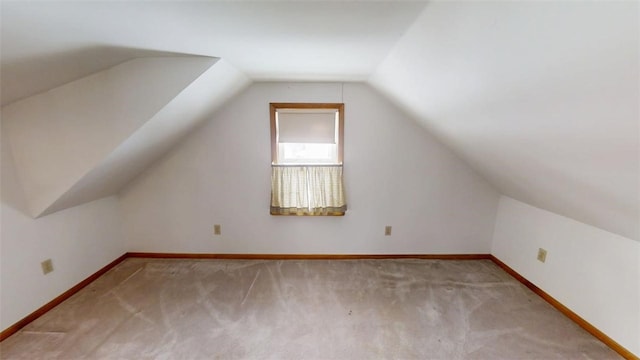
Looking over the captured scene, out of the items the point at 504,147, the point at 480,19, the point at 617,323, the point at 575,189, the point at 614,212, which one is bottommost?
the point at 617,323

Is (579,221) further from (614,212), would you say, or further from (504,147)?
(504,147)

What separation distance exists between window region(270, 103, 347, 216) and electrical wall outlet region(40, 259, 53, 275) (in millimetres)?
1823

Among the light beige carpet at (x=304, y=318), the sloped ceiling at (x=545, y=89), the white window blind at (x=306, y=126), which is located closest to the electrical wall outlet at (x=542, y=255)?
the light beige carpet at (x=304, y=318)

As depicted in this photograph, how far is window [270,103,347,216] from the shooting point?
2617 mm

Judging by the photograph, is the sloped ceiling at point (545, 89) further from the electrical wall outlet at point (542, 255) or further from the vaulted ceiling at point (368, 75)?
the electrical wall outlet at point (542, 255)

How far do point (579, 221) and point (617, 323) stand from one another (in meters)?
0.68

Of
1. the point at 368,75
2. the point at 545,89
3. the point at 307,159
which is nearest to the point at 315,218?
the point at 307,159

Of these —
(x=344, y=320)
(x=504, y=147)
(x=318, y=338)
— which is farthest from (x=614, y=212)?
(x=318, y=338)

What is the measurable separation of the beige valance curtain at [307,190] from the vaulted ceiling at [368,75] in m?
0.90

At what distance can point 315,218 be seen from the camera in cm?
282

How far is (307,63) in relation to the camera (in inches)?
73.9

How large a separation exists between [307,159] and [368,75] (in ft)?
3.39

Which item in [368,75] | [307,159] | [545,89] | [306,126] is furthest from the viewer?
[307,159]

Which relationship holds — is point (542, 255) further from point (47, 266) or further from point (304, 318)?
point (47, 266)
